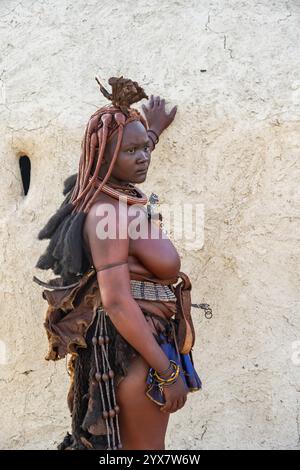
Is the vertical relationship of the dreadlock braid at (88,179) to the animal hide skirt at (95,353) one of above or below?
above

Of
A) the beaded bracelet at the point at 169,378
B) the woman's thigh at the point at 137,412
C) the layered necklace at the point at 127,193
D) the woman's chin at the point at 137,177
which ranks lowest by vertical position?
the woman's thigh at the point at 137,412

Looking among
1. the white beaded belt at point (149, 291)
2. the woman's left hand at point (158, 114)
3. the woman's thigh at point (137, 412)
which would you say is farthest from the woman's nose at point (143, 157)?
the woman's left hand at point (158, 114)

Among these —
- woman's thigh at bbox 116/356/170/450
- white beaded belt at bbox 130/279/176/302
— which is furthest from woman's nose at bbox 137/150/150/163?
woman's thigh at bbox 116/356/170/450

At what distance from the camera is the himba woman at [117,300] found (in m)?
2.89

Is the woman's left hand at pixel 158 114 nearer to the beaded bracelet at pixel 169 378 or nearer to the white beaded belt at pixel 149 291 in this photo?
the white beaded belt at pixel 149 291

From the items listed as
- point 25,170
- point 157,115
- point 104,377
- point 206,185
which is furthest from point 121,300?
point 25,170

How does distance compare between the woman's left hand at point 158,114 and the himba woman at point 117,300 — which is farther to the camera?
the woman's left hand at point 158,114

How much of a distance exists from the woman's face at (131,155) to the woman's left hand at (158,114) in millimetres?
1075

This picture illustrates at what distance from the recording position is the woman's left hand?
4133 millimetres

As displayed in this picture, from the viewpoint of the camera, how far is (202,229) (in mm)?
4148

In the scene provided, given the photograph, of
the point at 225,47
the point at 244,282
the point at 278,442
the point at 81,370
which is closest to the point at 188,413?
the point at 278,442

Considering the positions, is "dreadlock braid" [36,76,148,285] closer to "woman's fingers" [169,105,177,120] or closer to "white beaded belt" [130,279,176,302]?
A: "white beaded belt" [130,279,176,302]

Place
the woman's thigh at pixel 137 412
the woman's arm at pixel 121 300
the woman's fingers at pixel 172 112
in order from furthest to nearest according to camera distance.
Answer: the woman's fingers at pixel 172 112, the woman's thigh at pixel 137 412, the woman's arm at pixel 121 300
